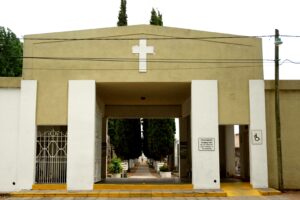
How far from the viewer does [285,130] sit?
17031 millimetres

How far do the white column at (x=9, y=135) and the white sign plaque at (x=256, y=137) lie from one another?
900 cm

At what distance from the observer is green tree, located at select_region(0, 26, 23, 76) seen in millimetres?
33969

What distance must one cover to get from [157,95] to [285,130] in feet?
19.8

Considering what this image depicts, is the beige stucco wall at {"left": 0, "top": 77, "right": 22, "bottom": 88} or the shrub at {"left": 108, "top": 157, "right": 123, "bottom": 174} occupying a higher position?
the beige stucco wall at {"left": 0, "top": 77, "right": 22, "bottom": 88}

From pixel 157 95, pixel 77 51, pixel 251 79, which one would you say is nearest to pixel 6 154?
pixel 77 51

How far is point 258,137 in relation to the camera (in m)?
16.5

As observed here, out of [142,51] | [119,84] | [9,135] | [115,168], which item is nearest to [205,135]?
[119,84]

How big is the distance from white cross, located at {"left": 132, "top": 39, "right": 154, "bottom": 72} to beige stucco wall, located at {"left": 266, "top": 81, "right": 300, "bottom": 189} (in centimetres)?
481

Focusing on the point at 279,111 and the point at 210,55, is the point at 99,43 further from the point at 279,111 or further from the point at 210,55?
the point at 279,111

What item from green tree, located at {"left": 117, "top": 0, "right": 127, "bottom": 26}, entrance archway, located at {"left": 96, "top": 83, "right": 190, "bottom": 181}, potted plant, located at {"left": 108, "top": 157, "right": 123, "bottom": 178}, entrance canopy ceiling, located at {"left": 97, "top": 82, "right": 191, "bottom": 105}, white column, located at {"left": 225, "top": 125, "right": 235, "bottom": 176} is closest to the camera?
entrance canopy ceiling, located at {"left": 97, "top": 82, "right": 191, "bottom": 105}

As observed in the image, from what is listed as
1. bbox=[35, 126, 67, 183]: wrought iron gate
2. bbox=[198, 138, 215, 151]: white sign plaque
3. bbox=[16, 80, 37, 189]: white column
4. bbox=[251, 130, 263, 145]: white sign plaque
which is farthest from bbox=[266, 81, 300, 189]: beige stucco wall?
bbox=[16, 80, 37, 189]: white column

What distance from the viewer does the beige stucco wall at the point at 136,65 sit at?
16.7 metres

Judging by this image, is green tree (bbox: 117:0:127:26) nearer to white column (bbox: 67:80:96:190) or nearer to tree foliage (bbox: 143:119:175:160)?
tree foliage (bbox: 143:119:175:160)

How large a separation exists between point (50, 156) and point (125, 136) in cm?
2324
